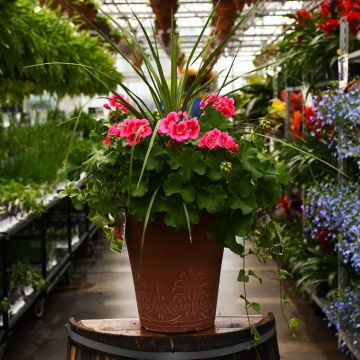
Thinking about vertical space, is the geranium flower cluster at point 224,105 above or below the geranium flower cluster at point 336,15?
below

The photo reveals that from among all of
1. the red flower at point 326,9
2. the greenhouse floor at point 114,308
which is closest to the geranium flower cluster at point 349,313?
the greenhouse floor at point 114,308

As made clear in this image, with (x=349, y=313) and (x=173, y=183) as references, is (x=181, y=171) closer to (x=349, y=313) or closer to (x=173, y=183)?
(x=173, y=183)

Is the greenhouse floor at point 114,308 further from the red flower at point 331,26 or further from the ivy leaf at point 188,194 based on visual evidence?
the ivy leaf at point 188,194

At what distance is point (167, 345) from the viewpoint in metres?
1.54

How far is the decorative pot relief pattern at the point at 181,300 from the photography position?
163 centimetres

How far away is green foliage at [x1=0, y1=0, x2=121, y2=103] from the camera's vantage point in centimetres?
331

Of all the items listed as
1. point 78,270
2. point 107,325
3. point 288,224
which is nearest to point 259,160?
point 107,325

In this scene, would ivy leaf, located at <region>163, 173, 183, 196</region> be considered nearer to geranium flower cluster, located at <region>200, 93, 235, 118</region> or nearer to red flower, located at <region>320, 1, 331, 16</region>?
geranium flower cluster, located at <region>200, 93, 235, 118</region>

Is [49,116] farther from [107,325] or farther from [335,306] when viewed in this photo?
[107,325]

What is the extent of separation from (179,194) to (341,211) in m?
1.71

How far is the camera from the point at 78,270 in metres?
6.26

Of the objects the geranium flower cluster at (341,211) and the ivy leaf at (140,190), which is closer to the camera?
the ivy leaf at (140,190)

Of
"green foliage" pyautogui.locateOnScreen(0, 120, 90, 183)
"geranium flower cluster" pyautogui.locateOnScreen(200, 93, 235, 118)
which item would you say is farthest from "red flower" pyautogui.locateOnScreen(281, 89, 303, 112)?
"geranium flower cluster" pyautogui.locateOnScreen(200, 93, 235, 118)

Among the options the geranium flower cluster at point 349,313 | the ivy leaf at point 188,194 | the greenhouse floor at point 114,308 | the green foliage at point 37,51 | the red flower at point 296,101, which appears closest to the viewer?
the ivy leaf at point 188,194
